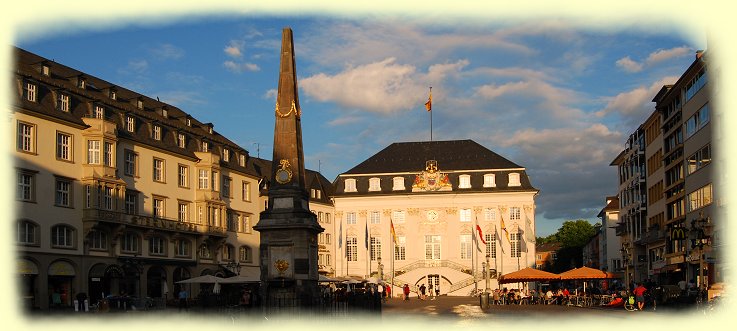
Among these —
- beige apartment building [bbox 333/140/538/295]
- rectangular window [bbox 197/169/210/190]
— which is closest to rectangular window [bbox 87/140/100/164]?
rectangular window [bbox 197/169/210/190]

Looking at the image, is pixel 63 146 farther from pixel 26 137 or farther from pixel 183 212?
pixel 183 212

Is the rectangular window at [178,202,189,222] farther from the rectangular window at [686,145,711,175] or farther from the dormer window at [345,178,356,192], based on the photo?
the rectangular window at [686,145,711,175]

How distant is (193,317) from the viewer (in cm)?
3325

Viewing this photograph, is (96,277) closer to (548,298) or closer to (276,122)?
(276,122)

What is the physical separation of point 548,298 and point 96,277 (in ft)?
90.2

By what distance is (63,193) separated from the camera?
5356 centimetres

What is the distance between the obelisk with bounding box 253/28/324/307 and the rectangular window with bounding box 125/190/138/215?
81.9ft

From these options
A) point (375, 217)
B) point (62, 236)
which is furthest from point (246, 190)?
point (62, 236)

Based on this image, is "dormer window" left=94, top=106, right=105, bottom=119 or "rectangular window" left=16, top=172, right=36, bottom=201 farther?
"dormer window" left=94, top=106, right=105, bottom=119

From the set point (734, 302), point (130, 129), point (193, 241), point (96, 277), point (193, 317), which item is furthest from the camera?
point (193, 241)

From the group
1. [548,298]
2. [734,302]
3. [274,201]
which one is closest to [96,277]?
[274,201]

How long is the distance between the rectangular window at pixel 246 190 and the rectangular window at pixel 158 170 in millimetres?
13071

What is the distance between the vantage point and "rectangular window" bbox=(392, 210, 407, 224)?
98.8 meters

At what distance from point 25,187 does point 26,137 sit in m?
2.70
